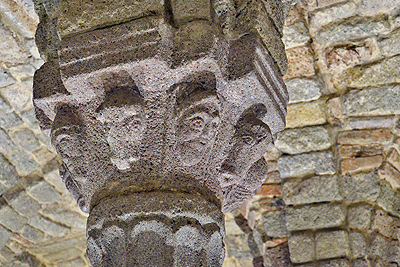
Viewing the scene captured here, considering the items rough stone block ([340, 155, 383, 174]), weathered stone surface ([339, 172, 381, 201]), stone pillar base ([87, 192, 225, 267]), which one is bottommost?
stone pillar base ([87, 192, 225, 267])

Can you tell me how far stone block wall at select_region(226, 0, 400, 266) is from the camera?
118 inches

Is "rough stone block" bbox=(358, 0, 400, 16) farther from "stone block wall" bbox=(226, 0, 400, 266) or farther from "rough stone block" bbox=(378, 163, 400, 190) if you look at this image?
"rough stone block" bbox=(378, 163, 400, 190)

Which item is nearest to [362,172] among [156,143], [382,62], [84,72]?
[382,62]

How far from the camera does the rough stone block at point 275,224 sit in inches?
132

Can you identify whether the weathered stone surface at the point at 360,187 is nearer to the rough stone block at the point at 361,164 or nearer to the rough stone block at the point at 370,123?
the rough stone block at the point at 361,164

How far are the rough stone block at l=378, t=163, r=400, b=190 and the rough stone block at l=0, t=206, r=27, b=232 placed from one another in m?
2.55

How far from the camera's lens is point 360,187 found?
3.20 m

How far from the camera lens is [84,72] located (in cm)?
188

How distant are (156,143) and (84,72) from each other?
358 millimetres

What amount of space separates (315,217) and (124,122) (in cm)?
175

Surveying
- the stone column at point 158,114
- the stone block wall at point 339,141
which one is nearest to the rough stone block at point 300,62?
the stone block wall at point 339,141

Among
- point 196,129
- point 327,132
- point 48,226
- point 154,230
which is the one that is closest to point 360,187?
point 327,132

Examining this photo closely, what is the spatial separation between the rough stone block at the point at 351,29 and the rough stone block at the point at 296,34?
7 cm

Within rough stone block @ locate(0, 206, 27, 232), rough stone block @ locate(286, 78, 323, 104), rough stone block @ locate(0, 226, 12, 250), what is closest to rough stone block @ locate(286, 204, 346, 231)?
A: rough stone block @ locate(286, 78, 323, 104)
